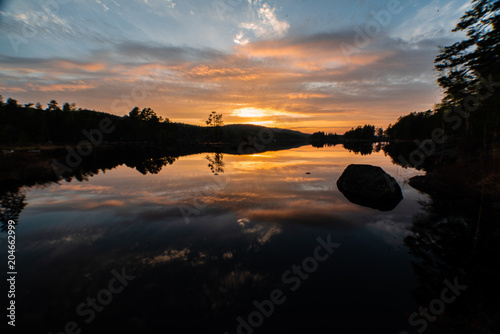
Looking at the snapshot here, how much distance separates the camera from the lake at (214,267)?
5.89 m

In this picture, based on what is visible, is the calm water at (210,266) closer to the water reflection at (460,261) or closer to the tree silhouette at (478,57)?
the water reflection at (460,261)

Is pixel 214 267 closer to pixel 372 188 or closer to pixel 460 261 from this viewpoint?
pixel 460 261

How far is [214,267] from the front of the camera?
8.04 metres

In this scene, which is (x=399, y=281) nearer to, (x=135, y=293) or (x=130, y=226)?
(x=135, y=293)

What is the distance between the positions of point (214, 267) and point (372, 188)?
15.8 m

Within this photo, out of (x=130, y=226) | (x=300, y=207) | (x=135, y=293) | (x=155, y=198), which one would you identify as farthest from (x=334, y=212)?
(x=155, y=198)

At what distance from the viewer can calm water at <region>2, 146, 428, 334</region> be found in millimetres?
5902

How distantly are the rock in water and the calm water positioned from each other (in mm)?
1373

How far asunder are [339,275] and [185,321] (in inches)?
229

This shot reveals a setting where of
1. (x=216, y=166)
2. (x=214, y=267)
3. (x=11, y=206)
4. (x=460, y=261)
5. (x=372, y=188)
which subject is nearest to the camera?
(x=214, y=267)

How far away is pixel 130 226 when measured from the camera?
11859 mm

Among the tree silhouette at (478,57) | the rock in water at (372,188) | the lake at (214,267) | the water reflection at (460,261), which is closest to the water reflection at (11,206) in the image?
the lake at (214,267)

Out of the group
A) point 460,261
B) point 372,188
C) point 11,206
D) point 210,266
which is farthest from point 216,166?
point 460,261

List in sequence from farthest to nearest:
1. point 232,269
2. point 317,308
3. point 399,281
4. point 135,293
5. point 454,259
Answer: point 454,259, point 232,269, point 399,281, point 135,293, point 317,308
